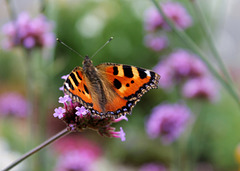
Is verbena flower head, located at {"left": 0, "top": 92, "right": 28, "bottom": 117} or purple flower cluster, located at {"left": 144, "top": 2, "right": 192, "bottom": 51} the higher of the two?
verbena flower head, located at {"left": 0, "top": 92, "right": 28, "bottom": 117}

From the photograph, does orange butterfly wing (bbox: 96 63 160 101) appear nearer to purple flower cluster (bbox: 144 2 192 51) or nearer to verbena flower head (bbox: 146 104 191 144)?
verbena flower head (bbox: 146 104 191 144)

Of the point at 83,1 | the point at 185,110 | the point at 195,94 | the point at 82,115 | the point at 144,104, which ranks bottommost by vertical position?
the point at 82,115

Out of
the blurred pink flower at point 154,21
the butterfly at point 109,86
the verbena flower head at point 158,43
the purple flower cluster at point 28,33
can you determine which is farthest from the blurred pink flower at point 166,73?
the butterfly at point 109,86

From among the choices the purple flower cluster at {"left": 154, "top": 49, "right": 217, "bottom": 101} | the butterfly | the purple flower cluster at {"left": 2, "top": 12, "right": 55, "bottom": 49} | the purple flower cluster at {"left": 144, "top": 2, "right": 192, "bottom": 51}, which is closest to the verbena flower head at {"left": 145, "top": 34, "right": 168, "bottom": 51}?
the purple flower cluster at {"left": 144, "top": 2, "right": 192, "bottom": 51}

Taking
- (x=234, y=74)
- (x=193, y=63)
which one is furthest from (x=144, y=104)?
(x=193, y=63)

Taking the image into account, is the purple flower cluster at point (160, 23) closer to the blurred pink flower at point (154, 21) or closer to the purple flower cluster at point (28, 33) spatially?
the blurred pink flower at point (154, 21)

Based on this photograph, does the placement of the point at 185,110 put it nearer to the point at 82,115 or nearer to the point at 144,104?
the point at 82,115
